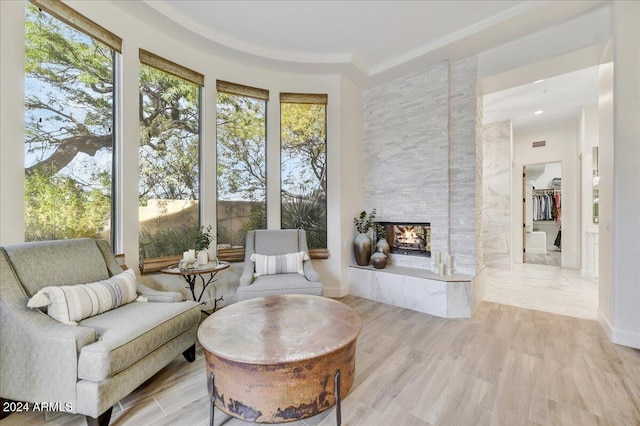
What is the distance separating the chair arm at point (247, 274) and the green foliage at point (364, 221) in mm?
1815

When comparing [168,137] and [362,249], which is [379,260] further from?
[168,137]

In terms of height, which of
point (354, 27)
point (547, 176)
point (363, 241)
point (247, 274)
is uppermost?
point (354, 27)

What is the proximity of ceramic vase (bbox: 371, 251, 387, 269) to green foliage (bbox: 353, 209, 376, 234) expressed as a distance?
0.50 metres

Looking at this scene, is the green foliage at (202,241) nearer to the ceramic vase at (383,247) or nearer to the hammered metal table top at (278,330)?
the hammered metal table top at (278,330)

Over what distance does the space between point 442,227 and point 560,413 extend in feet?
7.58

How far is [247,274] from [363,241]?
1842 millimetres

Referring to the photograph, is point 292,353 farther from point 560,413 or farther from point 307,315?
point 560,413

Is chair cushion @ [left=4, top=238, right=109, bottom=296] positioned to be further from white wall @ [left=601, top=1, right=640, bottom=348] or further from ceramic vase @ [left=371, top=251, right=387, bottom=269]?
white wall @ [left=601, top=1, right=640, bottom=348]

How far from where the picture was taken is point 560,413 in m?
1.68

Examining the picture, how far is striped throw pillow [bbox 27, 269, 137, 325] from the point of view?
5.64 ft

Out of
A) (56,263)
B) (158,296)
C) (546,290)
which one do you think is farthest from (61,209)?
(546,290)

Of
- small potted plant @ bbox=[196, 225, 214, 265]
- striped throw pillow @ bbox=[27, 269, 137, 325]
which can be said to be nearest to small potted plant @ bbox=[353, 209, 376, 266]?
small potted plant @ bbox=[196, 225, 214, 265]

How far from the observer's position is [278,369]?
1358mm

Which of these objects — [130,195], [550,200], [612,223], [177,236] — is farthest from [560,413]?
[550,200]
